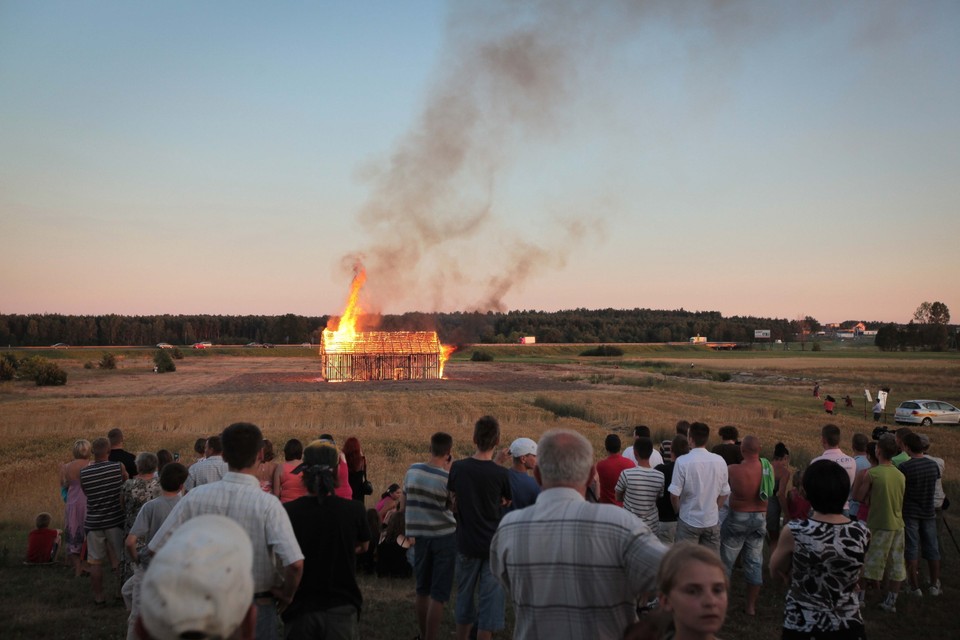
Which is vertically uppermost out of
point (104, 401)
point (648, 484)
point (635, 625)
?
point (635, 625)

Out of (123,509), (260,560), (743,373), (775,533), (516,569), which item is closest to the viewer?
(516,569)

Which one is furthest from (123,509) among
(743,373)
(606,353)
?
(606,353)

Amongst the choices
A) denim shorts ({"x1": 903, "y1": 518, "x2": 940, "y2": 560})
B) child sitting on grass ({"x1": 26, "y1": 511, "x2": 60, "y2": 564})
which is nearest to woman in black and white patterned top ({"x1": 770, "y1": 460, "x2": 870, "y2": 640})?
denim shorts ({"x1": 903, "y1": 518, "x2": 940, "y2": 560})

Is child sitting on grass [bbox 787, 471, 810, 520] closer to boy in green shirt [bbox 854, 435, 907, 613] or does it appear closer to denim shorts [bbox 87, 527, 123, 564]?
boy in green shirt [bbox 854, 435, 907, 613]

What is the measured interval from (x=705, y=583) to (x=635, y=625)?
0.37m

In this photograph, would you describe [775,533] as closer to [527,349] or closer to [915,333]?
[527,349]

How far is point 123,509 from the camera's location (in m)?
8.45

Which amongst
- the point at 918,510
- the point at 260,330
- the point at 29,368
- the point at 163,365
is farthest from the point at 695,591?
the point at 260,330

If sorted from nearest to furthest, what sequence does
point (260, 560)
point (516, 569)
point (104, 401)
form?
point (516, 569) → point (260, 560) → point (104, 401)

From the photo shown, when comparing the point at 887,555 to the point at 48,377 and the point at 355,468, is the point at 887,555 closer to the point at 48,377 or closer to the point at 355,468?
the point at 355,468

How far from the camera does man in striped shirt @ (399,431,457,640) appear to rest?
6.79 metres

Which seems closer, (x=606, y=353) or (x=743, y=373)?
(x=743, y=373)

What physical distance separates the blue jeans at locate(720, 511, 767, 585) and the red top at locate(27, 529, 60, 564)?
9172 mm

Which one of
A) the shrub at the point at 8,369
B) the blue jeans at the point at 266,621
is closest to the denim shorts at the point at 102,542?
the blue jeans at the point at 266,621
